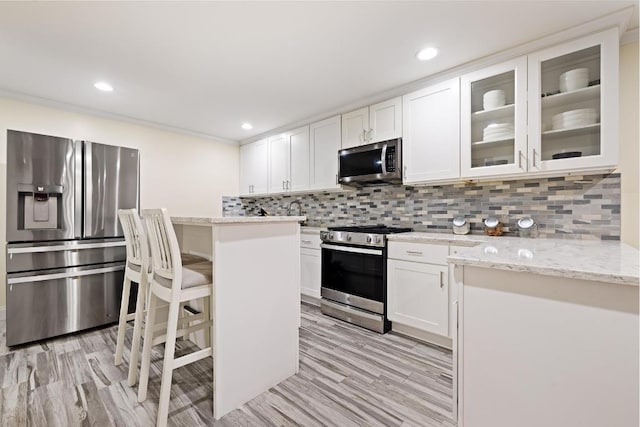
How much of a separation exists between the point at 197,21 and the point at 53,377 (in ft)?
8.16

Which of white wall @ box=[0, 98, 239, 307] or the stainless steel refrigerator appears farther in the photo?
white wall @ box=[0, 98, 239, 307]

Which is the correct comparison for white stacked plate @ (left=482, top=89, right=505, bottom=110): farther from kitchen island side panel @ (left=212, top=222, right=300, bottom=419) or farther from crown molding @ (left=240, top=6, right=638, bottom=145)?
kitchen island side panel @ (left=212, top=222, right=300, bottom=419)

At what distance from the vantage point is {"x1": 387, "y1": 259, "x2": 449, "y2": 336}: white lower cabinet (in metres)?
2.21

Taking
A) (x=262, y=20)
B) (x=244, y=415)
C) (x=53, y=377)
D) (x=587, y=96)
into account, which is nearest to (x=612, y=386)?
(x=244, y=415)

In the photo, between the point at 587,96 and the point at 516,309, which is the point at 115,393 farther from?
the point at 587,96

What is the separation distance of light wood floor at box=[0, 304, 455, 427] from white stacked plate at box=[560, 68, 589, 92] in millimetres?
2073

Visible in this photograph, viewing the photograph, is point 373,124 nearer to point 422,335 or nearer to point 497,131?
point 497,131

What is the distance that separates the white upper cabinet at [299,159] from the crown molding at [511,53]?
55 cm

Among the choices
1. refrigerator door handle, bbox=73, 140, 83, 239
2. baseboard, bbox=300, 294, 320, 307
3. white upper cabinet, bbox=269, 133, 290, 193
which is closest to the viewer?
refrigerator door handle, bbox=73, 140, 83, 239

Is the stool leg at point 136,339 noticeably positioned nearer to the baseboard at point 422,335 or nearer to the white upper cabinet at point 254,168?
the baseboard at point 422,335

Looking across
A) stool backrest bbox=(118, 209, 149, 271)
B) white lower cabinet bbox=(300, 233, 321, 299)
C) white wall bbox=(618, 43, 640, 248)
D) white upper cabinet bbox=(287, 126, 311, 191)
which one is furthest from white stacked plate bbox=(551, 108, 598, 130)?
stool backrest bbox=(118, 209, 149, 271)

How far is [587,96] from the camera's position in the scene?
179 cm

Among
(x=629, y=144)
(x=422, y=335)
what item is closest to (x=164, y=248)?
(x=422, y=335)

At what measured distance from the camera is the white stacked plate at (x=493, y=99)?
212 cm
